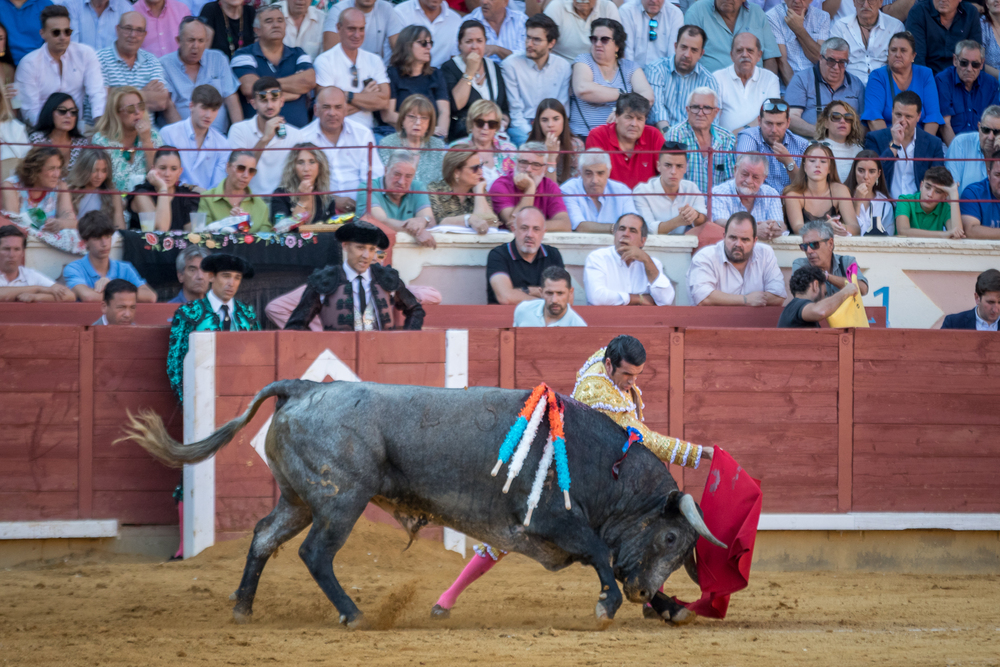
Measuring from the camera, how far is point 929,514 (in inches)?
278

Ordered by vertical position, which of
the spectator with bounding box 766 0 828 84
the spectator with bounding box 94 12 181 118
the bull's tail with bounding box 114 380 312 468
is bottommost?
the bull's tail with bounding box 114 380 312 468

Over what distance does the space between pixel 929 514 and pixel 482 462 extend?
3.60 m

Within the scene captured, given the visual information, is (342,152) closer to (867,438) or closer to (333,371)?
(333,371)

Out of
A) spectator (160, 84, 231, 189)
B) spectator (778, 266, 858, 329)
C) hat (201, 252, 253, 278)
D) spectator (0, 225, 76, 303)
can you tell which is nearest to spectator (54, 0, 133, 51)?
spectator (160, 84, 231, 189)

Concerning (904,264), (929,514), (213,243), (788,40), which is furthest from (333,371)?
(788,40)

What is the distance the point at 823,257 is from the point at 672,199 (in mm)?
1270

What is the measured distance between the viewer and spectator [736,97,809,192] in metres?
8.57

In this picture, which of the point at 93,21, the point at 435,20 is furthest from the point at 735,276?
the point at 93,21

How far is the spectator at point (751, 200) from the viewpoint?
26.9ft

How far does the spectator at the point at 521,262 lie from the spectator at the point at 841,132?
279 centimetres

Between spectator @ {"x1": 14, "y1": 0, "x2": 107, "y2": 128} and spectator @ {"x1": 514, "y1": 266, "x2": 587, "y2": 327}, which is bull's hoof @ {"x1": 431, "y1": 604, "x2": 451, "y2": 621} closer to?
spectator @ {"x1": 514, "y1": 266, "x2": 587, "y2": 327}

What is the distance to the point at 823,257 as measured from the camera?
744 cm

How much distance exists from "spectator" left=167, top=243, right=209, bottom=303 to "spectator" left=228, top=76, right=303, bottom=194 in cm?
93

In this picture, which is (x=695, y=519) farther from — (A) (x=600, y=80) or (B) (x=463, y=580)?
(A) (x=600, y=80)
